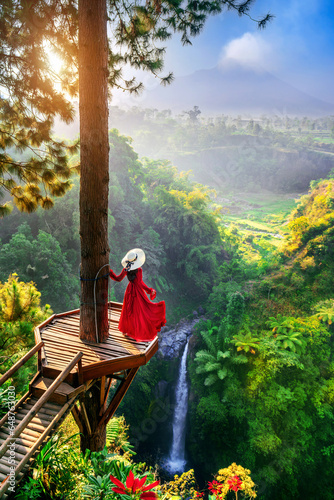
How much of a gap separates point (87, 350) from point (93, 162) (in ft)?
8.26

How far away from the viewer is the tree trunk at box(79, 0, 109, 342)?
335cm

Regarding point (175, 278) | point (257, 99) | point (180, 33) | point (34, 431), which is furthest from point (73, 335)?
point (257, 99)

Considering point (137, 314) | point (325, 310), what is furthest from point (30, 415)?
point (325, 310)

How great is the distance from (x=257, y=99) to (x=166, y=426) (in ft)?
552

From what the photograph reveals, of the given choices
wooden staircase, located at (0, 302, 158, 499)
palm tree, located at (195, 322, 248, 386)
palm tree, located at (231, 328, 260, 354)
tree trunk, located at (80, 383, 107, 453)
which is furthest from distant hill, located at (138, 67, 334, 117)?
tree trunk, located at (80, 383, 107, 453)

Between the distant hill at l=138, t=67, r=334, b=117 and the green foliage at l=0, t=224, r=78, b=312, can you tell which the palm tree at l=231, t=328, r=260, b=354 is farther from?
the distant hill at l=138, t=67, r=334, b=117

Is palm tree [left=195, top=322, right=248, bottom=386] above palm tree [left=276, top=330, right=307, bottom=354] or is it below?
below

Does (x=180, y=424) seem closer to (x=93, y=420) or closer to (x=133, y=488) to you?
(x=93, y=420)

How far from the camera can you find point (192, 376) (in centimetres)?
1277

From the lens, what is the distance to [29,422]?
2865mm

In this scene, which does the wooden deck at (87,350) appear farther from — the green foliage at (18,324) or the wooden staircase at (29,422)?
the green foliage at (18,324)

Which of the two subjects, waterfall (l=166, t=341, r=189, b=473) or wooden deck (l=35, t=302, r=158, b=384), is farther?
waterfall (l=166, t=341, r=189, b=473)

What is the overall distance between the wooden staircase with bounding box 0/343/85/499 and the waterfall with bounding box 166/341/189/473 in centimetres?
1088

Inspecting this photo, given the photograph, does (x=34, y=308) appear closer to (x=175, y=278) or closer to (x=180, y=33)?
(x=180, y=33)
